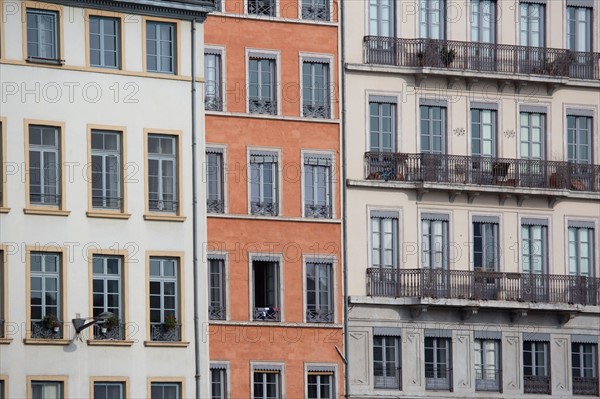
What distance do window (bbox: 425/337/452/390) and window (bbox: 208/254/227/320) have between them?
6.80 meters

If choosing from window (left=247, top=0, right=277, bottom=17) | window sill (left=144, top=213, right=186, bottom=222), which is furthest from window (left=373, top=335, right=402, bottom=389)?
window (left=247, top=0, right=277, bottom=17)

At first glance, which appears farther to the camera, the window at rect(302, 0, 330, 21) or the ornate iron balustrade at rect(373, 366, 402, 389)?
the window at rect(302, 0, 330, 21)

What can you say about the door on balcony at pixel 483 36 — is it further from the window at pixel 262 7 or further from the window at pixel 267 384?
the window at pixel 267 384

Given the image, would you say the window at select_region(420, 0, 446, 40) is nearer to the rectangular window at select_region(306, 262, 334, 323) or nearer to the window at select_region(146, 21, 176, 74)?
the rectangular window at select_region(306, 262, 334, 323)

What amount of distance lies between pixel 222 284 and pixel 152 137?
16.6 ft

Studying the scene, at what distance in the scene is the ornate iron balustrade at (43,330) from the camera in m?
64.9

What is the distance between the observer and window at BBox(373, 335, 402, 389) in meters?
71.4

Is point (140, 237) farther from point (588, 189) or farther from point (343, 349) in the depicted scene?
point (588, 189)

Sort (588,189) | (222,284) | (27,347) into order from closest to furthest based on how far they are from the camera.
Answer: (27,347) → (222,284) → (588,189)

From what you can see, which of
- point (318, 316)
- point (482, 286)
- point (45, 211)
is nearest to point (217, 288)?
point (318, 316)

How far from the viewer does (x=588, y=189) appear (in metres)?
74.9

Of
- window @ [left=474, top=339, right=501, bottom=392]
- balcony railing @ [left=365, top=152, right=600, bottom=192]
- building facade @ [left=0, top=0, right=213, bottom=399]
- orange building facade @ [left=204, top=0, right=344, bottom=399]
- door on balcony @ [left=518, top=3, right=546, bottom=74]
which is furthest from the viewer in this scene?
door on balcony @ [left=518, top=3, right=546, bottom=74]

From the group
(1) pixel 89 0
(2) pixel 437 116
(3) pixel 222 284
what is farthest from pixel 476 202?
(1) pixel 89 0

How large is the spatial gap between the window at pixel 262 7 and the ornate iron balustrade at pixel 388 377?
36.4ft
